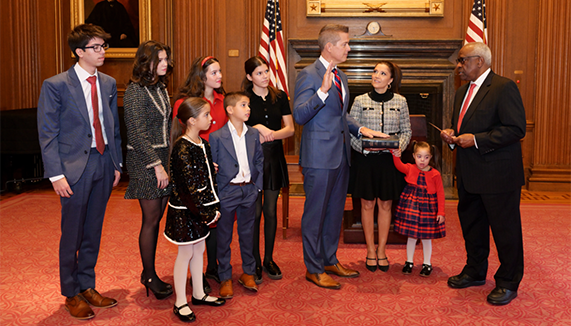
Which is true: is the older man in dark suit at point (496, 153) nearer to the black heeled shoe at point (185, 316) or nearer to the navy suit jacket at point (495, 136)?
the navy suit jacket at point (495, 136)

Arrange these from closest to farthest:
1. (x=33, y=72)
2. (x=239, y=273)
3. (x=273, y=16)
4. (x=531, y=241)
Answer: (x=239, y=273) < (x=531, y=241) < (x=273, y=16) < (x=33, y=72)

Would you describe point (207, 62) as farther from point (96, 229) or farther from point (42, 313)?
point (42, 313)

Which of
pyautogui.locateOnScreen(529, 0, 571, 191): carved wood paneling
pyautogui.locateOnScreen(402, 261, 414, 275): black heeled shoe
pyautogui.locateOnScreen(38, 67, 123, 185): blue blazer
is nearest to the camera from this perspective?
pyautogui.locateOnScreen(38, 67, 123, 185): blue blazer

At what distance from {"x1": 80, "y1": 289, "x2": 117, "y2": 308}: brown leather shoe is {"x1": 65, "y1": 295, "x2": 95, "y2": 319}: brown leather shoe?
0.35 feet

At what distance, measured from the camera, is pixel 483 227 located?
3.85 meters

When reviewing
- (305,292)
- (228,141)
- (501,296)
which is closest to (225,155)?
(228,141)

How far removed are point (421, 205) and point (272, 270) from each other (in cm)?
132

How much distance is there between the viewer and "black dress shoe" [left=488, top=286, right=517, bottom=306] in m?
A: 3.52

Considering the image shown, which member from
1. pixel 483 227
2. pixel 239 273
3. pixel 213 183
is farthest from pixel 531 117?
pixel 213 183

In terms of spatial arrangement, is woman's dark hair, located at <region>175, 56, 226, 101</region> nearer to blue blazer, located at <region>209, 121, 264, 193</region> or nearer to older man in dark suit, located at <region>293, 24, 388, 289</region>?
blue blazer, located at <region>209, 121, 264, 193</region>

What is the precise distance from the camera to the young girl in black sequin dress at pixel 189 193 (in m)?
3.22

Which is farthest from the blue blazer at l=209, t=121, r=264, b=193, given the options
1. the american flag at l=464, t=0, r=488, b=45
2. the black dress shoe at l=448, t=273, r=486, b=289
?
the american flag at l=464, t=0, r=488, b=45

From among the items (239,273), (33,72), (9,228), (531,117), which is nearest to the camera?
(239,273)

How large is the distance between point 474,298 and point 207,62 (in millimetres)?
2574
